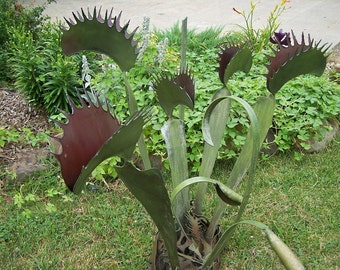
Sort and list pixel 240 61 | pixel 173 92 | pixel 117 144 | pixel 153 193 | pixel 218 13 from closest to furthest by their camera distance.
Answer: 1. pixel 117 144
2. pixel 153 193
3. pixel 173 92
4. pixel 240 61
5. pixel 218 13

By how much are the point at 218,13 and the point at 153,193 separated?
17.8 ft

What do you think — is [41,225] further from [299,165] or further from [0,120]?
[299,165]

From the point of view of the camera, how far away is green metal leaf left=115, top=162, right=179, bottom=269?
1.43 meters

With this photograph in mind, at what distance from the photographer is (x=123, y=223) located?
256 cm

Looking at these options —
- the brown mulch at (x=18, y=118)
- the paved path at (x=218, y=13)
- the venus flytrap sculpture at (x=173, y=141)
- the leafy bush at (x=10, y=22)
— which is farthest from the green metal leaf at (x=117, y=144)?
the paved path at (x=218, y=13)

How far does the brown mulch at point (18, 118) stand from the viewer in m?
3.14

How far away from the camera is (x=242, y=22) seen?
610cm

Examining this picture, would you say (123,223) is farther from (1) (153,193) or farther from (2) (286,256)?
(2) (286,256)

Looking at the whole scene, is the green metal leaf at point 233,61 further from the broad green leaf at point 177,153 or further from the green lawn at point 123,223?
the green lawn at point 123,223

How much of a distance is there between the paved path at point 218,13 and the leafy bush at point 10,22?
1879 millimetres

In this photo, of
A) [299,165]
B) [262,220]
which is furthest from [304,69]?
[299,165]

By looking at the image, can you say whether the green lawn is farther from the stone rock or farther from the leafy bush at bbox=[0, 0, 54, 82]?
the leafy bush at bbox=[0, 0, 54, 82]

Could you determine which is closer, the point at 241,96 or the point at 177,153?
the point at 177,153

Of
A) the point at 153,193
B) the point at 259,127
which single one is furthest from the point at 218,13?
the point at 153,193
